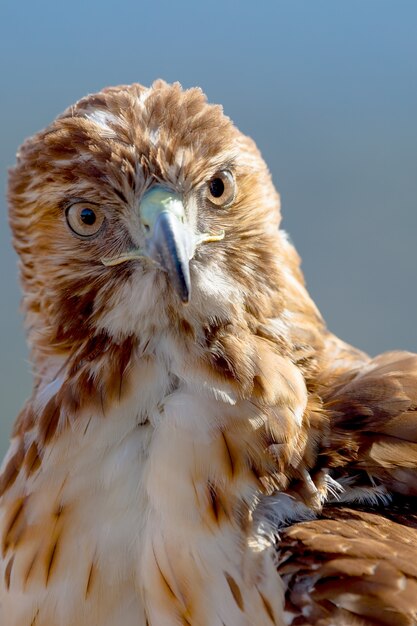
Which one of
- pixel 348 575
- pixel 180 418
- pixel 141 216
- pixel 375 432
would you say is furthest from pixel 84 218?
pixel 348 575

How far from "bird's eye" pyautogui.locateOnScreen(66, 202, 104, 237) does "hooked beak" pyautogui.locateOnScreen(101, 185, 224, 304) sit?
5 cm

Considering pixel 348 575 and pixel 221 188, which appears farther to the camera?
pixel 221 188

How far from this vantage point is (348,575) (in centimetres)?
128

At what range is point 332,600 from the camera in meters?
1.26

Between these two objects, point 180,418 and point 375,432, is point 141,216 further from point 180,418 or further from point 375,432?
point 375,432

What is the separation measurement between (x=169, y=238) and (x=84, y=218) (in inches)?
8.0

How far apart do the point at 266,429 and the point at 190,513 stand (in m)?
0.15

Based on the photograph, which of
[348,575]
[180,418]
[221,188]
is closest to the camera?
[348,575]

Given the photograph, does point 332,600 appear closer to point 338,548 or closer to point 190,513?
point 338,548

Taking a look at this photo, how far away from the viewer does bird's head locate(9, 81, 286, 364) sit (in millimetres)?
1434

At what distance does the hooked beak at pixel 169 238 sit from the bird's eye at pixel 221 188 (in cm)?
6

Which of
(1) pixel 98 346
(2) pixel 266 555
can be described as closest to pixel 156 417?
(1) pixel 98 346

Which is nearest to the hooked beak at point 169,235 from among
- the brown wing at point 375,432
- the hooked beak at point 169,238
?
the hooked beak at point 169,238

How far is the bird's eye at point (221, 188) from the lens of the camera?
1.52 metres
